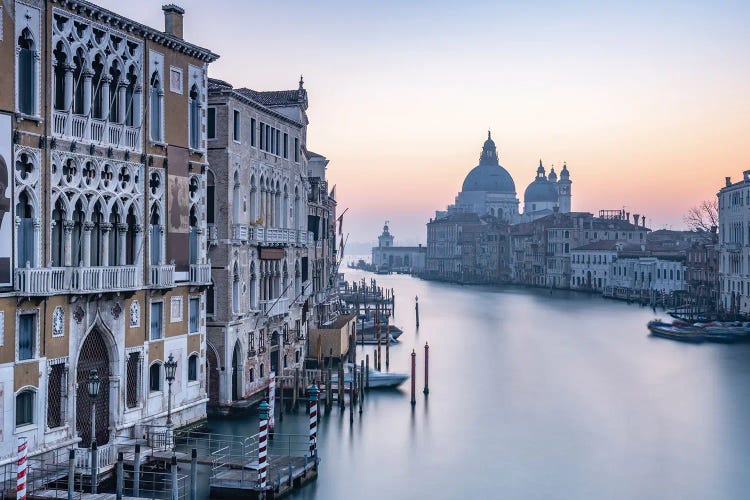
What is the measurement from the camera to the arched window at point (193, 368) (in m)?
17.8

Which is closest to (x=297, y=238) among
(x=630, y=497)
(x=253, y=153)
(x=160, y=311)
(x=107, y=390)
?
(x=253, y=153)

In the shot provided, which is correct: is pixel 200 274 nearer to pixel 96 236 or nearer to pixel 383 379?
pixel 96 236

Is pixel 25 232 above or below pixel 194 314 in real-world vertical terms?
above

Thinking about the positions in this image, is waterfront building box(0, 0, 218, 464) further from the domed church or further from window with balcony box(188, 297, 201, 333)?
the domed church

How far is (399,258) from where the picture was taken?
477 ft

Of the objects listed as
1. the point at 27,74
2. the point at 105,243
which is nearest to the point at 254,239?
the point at 105,243

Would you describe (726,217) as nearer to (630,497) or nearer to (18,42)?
(630,497)

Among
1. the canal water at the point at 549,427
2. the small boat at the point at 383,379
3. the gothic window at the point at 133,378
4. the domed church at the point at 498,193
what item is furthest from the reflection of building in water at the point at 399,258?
the gothic window at the point at 133,378

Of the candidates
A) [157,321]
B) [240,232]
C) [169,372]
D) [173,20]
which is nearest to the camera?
[169,372]

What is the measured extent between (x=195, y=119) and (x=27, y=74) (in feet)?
15.7

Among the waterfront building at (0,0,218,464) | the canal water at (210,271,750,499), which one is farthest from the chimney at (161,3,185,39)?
the canal water at (210,271,750,499)

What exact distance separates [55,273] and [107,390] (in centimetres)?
254

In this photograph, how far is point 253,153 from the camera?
70.3ft

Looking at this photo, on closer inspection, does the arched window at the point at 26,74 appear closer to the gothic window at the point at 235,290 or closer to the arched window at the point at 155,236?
the arched window at the point at 155,236
